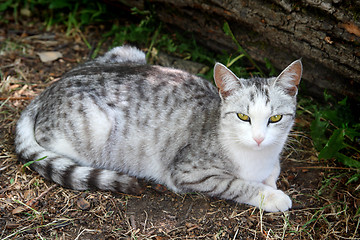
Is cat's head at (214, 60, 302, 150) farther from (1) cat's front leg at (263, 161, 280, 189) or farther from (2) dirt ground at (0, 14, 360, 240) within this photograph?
(2) dirt ground at (0, 14, 360, 240)

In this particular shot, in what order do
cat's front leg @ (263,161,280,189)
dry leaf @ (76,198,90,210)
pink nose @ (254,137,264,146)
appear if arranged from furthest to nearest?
cat's front leg @ (263,161,280,189) < dry leaf @ (76,198,90,210) < pink nose @ (254,137,264,146)

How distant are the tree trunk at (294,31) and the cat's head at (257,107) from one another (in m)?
0.75

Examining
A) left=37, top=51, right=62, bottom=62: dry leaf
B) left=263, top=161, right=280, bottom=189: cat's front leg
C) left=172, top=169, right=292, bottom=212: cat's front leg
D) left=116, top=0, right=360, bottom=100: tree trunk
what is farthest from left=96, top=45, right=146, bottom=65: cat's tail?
left=263, top=161, right=280, bottom=189: cat's front leg

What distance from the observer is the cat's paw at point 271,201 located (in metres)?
3.30

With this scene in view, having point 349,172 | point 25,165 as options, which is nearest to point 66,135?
point 25,165

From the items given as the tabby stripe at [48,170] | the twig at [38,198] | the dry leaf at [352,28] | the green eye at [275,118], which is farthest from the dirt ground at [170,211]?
the dry leaf at [352,28]

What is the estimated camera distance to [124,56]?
4.35m

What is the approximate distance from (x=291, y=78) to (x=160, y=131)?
1.27 meters

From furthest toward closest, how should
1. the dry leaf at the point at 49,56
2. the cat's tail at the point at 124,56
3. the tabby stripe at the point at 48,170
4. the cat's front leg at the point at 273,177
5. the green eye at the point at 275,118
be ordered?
the dry leaf at the point at 49,56 → the cat's tail at the point at 124,56 → the cat's front leg at the point at 273,177 → the tabby stripe at the point at 48,170 → the green eye at the point at 275,118

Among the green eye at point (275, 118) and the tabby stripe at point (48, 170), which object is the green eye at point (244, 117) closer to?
the green eye at point (275, 118)

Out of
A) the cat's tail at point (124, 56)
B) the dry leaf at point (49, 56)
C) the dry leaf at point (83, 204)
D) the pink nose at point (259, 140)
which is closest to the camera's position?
the pink nose at point (259, 140)

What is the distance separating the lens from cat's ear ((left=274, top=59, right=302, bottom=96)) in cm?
308

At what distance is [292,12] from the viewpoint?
3.70 metres

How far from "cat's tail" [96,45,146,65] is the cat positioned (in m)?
0.38
